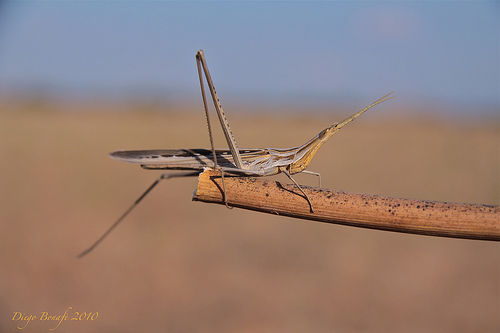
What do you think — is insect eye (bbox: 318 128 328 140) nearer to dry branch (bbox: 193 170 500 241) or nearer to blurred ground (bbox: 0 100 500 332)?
dry branch (bbox: 193 170 500 241)

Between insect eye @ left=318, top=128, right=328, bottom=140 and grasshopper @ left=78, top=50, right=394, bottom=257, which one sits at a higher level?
insect eye @ left=318, top=128, right=328, bottom=140

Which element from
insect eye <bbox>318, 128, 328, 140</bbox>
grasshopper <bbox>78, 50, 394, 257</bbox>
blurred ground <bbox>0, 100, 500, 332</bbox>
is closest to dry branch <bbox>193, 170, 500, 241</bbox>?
grasshopper <bbox>78, 50, 394, 257</bbox>

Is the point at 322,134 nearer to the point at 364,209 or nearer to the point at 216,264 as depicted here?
the point at 364,209

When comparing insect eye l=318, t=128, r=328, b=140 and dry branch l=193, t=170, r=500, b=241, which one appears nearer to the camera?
dry branch l=193, t=170, r=500, b=241

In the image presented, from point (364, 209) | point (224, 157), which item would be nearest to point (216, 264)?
point (224, 157)

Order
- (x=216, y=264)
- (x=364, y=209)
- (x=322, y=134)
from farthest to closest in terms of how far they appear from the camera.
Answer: (x=216, y=264), (x=322, y=134), (x=364, y=209)

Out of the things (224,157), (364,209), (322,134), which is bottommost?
(364,209)
